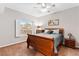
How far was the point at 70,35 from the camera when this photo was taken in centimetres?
298

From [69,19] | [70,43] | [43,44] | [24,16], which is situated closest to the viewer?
[43,44]

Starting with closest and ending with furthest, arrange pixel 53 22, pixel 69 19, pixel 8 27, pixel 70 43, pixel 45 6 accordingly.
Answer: pixel 45 6, pixel 53 22, pixel 69 19, pixel 70 43, pixel 8 27

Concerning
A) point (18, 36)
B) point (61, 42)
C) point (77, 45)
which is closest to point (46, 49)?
point (61, 42)

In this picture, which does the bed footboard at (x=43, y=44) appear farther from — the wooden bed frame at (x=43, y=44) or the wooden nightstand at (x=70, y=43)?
the wooden nightstand at (x=70, y=43)

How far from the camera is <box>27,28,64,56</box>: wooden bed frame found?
2182 mm

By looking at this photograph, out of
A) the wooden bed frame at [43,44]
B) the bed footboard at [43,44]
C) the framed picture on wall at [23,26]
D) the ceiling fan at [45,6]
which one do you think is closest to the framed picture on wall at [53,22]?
the wooden bed frame at [43,44]

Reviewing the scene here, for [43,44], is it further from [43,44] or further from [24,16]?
[24,16]

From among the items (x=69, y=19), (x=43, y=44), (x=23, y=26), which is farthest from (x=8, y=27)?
(x=69, y=19)

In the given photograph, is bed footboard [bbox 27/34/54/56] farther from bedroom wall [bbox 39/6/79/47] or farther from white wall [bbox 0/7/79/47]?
bedroom wall [bbox 39/6/79/47]

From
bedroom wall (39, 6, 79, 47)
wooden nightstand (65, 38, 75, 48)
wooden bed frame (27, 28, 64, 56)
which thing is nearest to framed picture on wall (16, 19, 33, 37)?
wooden bed frame (27, 28, 64, 56)

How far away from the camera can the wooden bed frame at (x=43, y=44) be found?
7.16 feet

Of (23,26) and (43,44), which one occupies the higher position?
(23,26)

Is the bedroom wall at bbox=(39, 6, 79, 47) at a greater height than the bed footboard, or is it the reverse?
the bedroom wall at bbox=(39, 6, 79, 47)

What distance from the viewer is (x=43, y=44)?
245 centimetres
